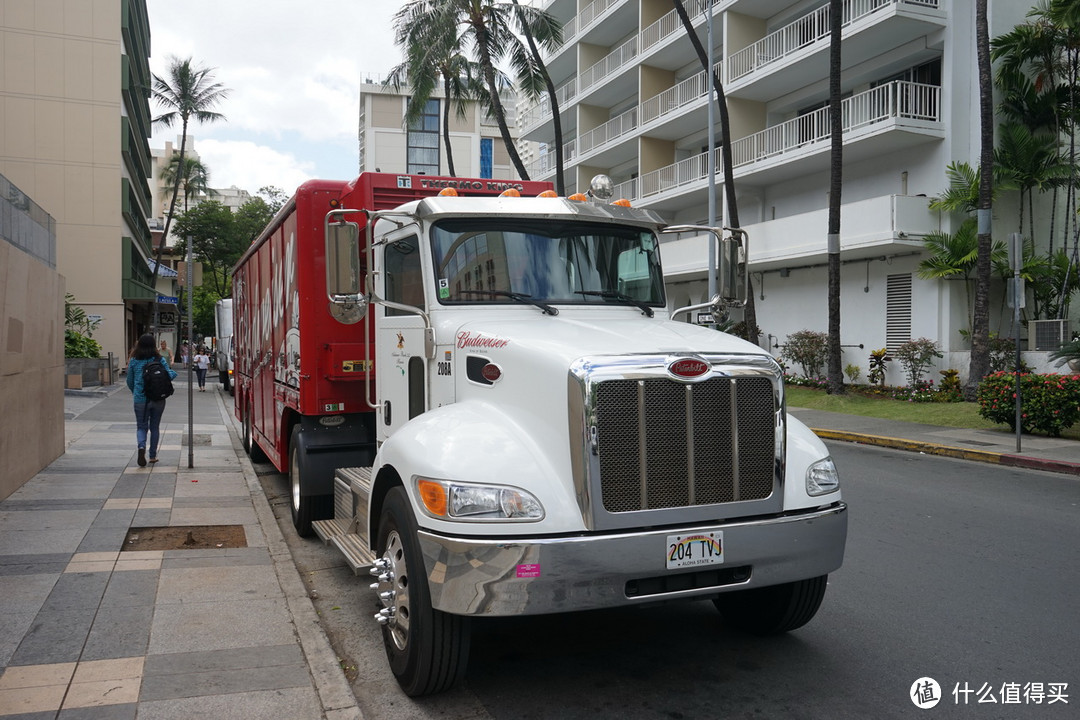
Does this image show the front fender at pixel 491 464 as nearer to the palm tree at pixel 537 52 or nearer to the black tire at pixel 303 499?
the black tire at pixel 303 499

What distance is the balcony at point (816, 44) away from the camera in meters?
20.9

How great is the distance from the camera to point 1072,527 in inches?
317

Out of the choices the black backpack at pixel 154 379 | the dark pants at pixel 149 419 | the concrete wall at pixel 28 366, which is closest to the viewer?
the concrete wall at pixel 28 366

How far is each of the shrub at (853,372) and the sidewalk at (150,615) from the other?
17843 millimetres

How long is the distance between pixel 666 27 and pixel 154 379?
2595 cm

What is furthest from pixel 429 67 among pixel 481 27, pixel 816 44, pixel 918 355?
pixel 918 355

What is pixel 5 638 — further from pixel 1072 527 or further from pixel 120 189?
pixel 120 189

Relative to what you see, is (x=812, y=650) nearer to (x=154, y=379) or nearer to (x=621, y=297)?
(x=621, y=297)

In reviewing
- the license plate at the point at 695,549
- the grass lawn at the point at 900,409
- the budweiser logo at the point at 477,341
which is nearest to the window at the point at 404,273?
the budweiser logo at the point at 477,341

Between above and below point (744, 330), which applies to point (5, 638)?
below

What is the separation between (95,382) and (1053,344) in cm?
2790

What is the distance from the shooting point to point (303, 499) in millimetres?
7516

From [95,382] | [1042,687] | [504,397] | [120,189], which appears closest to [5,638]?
[504,397]

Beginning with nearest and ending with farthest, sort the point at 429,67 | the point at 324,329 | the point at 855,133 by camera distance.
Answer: the point at 324,329 < the point at 855,133 < the point at 429,67
